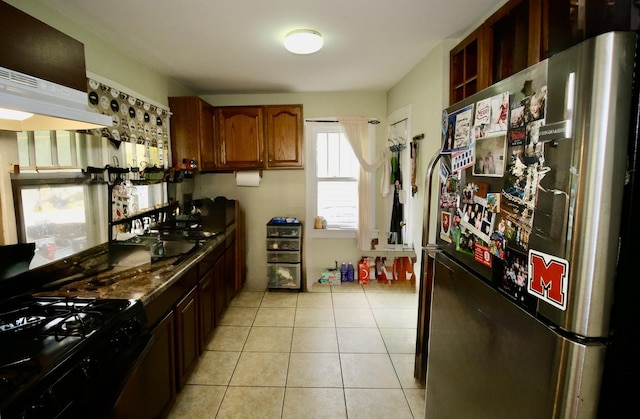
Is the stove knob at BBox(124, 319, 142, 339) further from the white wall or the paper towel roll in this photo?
the paper towel roll

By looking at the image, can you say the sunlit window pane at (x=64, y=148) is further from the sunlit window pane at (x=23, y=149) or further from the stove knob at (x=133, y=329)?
the stove knob at (x=133, y=329)

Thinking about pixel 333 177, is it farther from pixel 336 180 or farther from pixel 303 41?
pixel 303 41

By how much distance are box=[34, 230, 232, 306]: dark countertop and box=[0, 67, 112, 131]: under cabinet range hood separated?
83cm

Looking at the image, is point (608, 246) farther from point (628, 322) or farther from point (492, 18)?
point (492, 18)

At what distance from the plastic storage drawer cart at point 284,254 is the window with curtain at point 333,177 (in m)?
0.43

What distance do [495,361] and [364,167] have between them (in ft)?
10.1

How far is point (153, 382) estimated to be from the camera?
1.69 meters

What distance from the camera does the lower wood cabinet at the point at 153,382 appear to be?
56.6 inches

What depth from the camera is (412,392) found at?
215 centimetres

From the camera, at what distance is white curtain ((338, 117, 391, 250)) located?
150 inches

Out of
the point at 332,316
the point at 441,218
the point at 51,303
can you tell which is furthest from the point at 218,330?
the point at 441,218

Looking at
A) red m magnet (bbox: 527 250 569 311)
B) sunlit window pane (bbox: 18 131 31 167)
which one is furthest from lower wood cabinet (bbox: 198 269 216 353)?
red m magnet (bbox: 527 250 569 311)

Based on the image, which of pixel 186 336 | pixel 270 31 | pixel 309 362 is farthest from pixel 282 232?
pixel 270 31

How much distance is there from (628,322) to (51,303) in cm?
206
